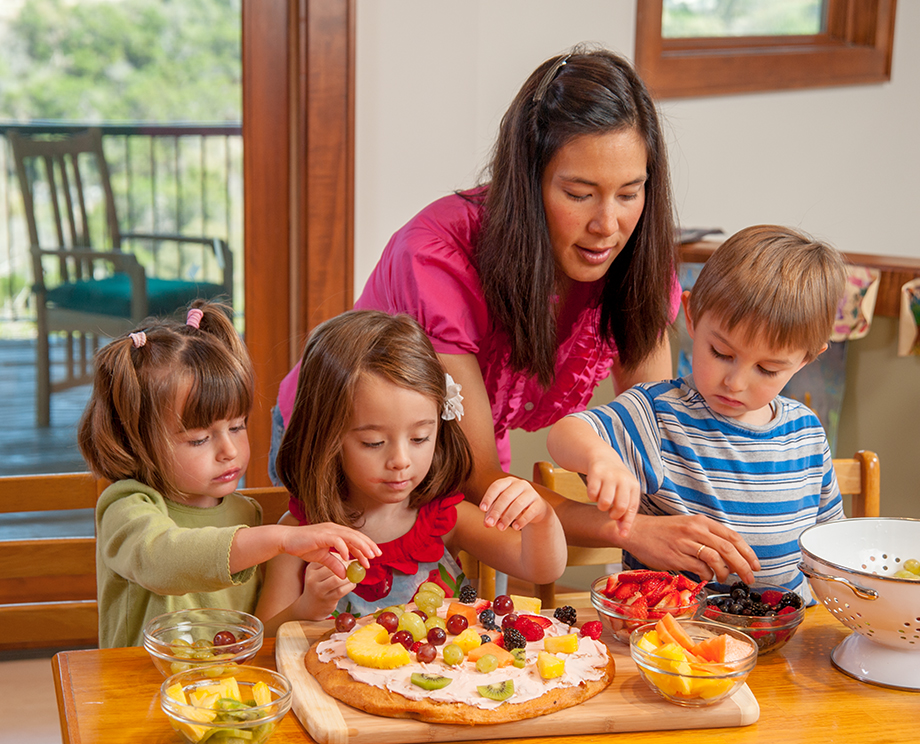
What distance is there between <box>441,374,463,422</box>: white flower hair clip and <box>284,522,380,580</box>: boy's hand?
1.05 feet

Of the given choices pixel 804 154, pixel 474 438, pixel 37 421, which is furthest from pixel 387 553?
pixel 804 154

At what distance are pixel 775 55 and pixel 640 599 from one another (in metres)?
3.11

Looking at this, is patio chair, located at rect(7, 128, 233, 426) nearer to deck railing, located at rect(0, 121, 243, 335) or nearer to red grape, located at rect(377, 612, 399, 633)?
deck railing, located at rect(0, 121, 243, 335)

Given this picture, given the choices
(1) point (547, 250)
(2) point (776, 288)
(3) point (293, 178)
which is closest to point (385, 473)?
(1) point (547, 250)

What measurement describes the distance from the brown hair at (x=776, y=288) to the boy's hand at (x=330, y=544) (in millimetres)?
607

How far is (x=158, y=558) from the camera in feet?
3.90

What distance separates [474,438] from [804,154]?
113 inches

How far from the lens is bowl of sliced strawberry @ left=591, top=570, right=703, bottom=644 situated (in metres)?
1.15

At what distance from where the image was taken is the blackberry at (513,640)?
3.63 feet

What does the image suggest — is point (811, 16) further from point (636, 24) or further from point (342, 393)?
point (342, 393)

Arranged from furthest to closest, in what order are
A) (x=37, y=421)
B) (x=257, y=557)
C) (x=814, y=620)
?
(x=37, y=421)
(x=814, y=620)
(x=257, y=557)

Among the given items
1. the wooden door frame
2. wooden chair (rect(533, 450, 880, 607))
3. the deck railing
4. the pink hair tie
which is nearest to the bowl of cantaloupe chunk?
wooden chair (rect(533, 450, 880, 607))

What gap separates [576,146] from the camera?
1427 millimetres

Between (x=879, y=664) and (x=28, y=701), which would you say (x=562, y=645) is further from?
(x=28, y=701)
